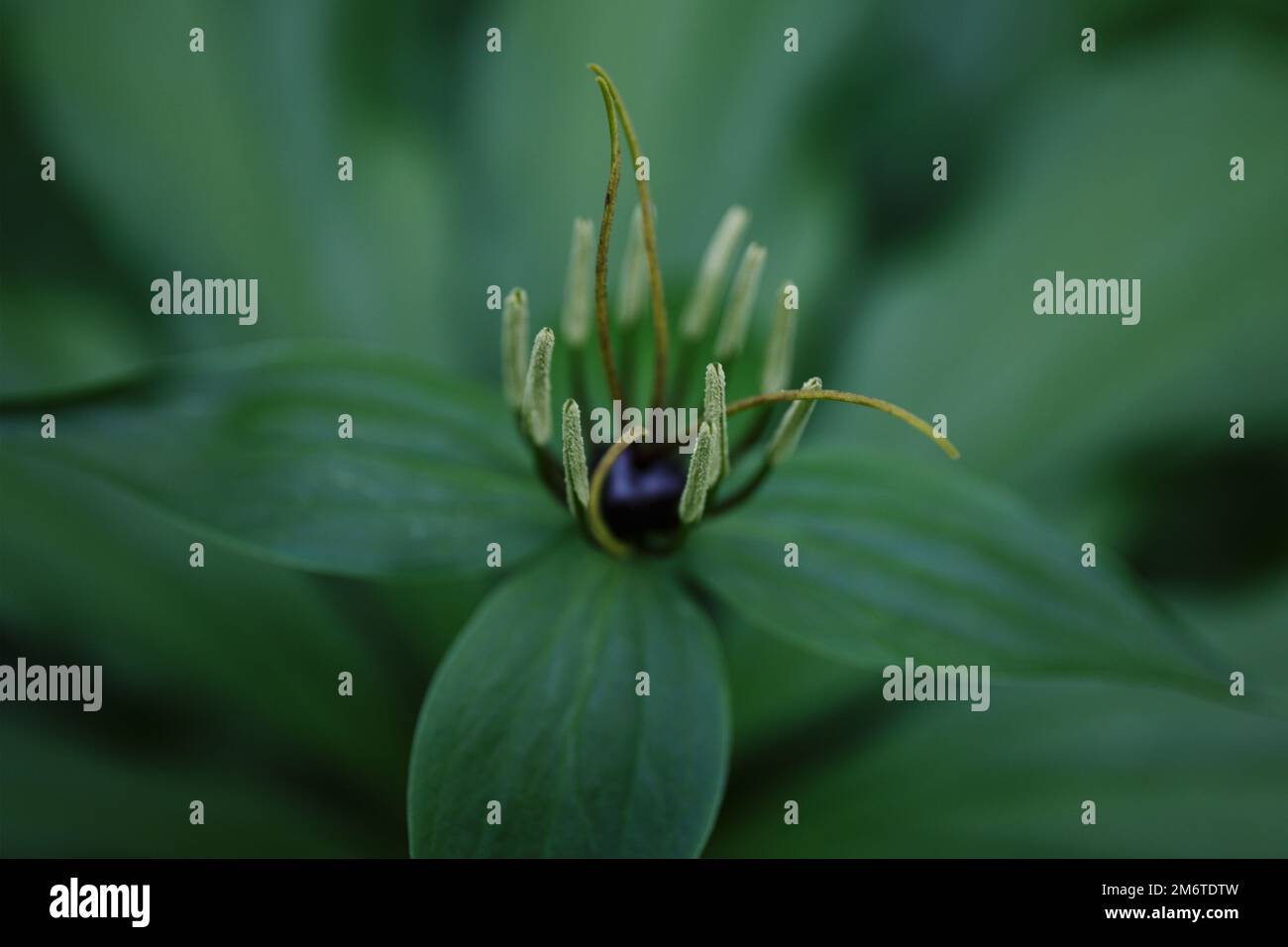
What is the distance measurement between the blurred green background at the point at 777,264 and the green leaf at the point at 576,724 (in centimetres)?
19

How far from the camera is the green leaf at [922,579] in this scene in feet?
1.23

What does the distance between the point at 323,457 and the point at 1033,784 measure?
0.36 meters

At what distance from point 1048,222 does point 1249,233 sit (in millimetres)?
107

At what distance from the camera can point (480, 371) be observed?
0.63 m

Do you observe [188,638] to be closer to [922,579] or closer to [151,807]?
[151,807]

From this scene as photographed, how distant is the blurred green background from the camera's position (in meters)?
0.56

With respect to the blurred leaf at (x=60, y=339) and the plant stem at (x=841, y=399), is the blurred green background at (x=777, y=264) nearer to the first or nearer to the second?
the blurred leaf at (x=60, y=339)

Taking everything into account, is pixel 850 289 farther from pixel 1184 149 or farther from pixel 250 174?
pixel 250 174

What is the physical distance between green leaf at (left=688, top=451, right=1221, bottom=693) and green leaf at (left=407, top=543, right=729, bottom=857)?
0.10 ft

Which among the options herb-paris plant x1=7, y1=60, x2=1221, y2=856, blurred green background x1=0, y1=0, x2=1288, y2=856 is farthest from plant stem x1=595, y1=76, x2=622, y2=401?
blurred green background x1=0, y1=0, x2=1288, y2=856

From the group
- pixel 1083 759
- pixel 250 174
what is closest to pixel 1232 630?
pixel 1083 759

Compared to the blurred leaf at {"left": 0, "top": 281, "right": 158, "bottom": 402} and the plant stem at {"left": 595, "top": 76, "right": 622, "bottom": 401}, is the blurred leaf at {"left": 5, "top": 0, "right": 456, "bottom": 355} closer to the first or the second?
the blurred leaf at {"left": 0, "top": 281, "right": 158, "bottom": 402}
